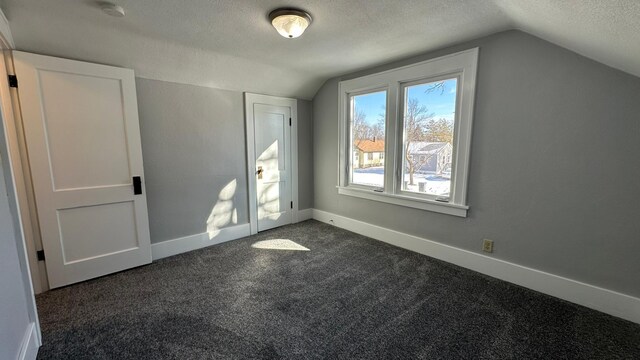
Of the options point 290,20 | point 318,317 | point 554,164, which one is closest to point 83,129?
point 290,20

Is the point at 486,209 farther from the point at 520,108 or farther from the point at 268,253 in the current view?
the point at 268,253

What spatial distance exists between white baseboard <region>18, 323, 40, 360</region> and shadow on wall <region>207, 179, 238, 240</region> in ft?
5.76

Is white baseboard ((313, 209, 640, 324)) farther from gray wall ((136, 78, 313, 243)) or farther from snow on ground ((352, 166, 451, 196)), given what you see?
gray wall ((136, 78, 313, 243))

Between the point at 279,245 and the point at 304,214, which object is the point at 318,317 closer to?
the point at 279,245

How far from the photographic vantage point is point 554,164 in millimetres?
2137

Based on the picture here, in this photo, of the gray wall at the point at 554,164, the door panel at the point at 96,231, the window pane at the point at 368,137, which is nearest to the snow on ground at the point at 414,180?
the window pane at the point at 368,137

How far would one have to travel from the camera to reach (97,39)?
7.24 feet

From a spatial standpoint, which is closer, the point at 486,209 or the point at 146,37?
the point at 146,37

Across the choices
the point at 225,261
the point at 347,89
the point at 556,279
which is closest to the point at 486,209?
the point at 556,279

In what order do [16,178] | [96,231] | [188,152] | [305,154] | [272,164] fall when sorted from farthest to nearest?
1. [305,154]
2. [272,164]
3. [188,152]
4. [96,231]
5. [16,178]

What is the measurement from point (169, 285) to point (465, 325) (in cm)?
255

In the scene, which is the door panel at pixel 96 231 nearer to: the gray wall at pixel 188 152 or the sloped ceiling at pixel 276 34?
the gray wall at pixel 188 152

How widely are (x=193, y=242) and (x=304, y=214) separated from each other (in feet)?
5.87

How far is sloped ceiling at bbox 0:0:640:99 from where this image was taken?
1.60 metres
